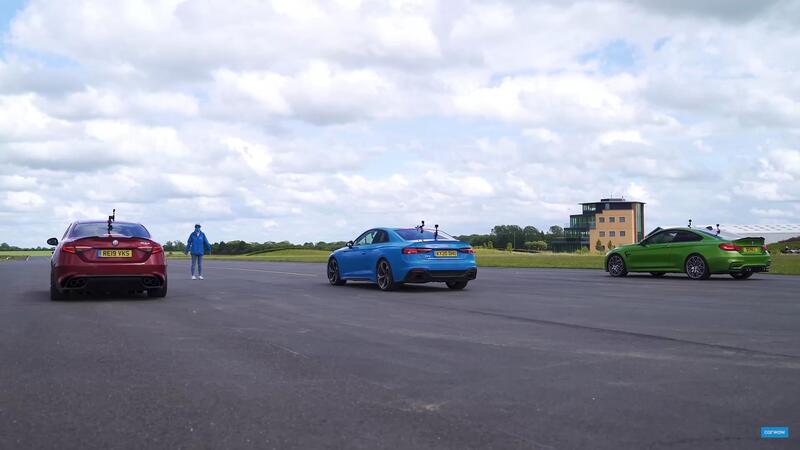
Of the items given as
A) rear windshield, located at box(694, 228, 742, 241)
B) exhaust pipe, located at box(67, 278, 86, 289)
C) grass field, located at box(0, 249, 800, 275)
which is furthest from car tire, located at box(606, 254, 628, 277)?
exhaust pipe, located at box(67, 278, 86, 289)

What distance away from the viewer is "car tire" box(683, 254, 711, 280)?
783 inches

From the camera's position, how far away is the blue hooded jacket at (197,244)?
22.9 metres

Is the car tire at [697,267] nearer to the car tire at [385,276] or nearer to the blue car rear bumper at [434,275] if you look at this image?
the blue car rear bumper at [434,275]

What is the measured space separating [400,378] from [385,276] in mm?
10291

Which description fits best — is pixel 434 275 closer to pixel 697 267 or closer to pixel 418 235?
pixel 418 235

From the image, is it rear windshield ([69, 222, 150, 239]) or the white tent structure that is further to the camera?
the white tent structure

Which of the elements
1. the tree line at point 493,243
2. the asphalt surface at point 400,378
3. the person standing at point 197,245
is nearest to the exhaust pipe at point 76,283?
the asphalt surface at point 400,378

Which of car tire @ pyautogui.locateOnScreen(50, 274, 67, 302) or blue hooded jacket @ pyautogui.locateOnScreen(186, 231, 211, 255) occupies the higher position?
blue hooded jacket @ pyautogui.locateOnScreen(186, 231, 211, 255)

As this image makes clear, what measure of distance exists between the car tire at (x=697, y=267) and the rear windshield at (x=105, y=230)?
47.5 feet

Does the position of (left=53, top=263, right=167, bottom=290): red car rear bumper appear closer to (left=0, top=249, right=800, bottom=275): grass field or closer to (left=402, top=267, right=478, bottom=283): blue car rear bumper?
(left=402, top=267, right=478, bottom=283): blue car rear bumper

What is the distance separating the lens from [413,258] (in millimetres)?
15398

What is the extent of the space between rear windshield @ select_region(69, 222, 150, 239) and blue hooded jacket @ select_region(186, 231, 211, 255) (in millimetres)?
8432

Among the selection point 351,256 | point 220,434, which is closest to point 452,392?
point 220,434

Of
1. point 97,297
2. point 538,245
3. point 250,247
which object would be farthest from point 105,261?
point 538,245
